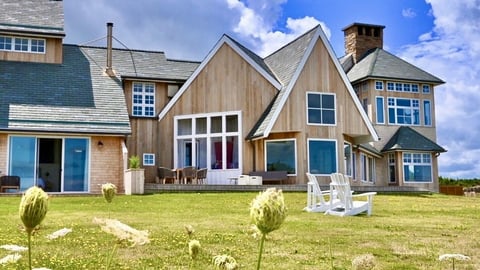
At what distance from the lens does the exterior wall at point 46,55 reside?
80.8 feet

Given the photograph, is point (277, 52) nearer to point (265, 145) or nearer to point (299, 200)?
point (265, 145)

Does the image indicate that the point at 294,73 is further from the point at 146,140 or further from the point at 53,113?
the point at 53,113

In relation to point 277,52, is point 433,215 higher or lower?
lower

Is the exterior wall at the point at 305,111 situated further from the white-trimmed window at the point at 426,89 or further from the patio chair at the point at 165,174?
the white-trimmed window at the point at 426,89

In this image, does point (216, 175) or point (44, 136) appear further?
point (216, 175)

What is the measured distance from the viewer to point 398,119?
35500 mm

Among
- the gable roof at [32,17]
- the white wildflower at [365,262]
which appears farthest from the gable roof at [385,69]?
the white wildflower at [365,262]

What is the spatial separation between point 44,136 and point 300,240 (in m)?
15.5

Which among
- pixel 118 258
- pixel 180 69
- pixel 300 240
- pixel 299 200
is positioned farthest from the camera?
pixel 180 69

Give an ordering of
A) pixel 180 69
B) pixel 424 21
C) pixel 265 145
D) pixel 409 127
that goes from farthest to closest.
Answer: pixel 409 127 → pixel 180 69 → pixel 265 145 → pixel 424 21

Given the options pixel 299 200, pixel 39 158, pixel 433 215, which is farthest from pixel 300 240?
pixel 39 158

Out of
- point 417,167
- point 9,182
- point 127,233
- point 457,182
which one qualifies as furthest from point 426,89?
point 127,233

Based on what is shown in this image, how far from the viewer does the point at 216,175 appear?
24.5 meters

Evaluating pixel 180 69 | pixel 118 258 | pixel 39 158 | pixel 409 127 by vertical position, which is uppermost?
pixel 180 69
